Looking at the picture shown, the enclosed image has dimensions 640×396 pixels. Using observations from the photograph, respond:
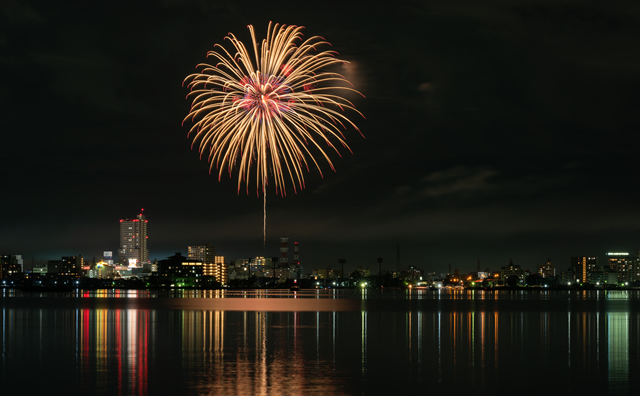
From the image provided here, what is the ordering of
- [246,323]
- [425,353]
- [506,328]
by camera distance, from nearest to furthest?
[425,353] < [506,328] < [246,323]

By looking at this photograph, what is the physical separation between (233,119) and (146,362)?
121ft

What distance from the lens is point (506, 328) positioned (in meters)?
58.4

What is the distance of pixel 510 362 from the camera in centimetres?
3462

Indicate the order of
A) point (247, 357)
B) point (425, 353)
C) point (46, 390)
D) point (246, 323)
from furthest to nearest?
point (246, 323)
point (425, 353)
point (247, 357)
point (46, 390)

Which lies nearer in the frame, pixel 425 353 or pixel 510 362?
pixel 510 362

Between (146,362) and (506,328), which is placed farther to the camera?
(506,328)

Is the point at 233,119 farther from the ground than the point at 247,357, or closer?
farther from the ground

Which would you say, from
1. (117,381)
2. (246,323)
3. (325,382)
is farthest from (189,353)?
(246,323)

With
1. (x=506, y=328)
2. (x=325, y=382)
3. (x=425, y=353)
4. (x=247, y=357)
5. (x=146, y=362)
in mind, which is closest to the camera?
(x=325, y=382)

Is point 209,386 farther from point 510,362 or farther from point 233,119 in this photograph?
point 233,119

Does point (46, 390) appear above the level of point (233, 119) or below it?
below

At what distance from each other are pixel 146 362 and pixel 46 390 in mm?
8069

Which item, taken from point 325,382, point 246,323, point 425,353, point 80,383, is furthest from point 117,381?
point 246,323

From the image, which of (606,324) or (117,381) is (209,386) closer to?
(117,381)
